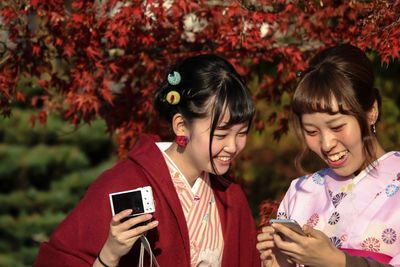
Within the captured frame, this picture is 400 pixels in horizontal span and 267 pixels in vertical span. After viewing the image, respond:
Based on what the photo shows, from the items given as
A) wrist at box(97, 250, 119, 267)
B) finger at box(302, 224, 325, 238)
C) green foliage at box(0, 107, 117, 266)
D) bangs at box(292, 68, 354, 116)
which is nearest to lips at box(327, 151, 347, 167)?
bangs at box(292, 68, 354, 116)

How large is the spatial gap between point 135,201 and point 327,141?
1.10 meters

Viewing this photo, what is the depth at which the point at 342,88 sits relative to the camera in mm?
2791

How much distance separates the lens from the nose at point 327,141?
2.78 metres

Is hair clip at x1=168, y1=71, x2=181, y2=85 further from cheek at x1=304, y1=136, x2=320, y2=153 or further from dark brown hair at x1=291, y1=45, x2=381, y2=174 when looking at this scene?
cheek at x1=304, y1=136, x2=320, y2=153

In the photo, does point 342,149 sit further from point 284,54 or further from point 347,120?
point 284,54

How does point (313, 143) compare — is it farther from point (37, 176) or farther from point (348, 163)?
point (37, 176)

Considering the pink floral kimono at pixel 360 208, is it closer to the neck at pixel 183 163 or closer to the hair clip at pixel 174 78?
the neck at pixel 183 163

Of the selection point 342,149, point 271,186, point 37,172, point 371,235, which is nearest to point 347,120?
point 342,149

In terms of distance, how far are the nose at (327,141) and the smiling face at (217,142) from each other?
0.53 meters

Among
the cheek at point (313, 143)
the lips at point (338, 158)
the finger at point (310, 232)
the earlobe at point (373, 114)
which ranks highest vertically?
the earlobe at point (373, 114)

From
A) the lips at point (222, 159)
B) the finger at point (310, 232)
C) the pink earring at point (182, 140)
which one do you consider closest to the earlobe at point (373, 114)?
the finger at point (310, 232)

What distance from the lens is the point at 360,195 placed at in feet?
9.39

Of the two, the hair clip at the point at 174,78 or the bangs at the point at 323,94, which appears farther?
the hair clip at the point at 174,78

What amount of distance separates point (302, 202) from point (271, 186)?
490cm
